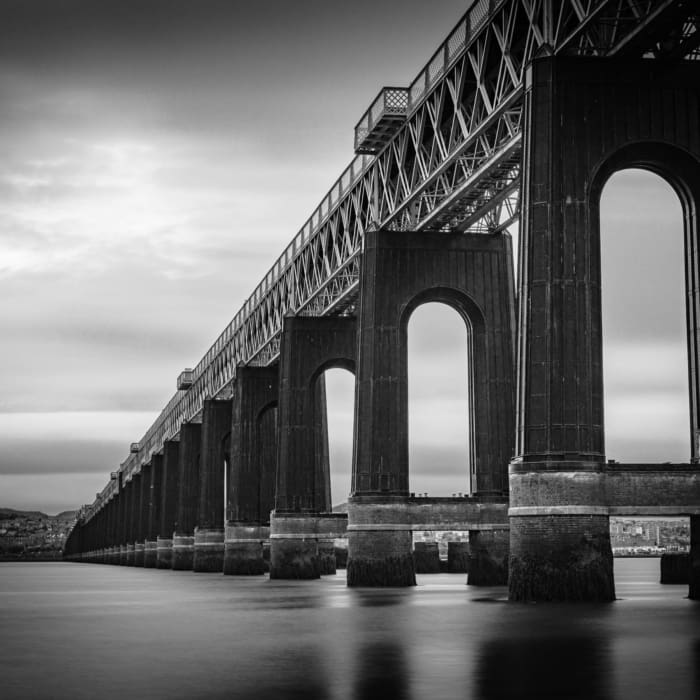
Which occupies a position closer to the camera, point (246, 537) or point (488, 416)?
point (488, 416)

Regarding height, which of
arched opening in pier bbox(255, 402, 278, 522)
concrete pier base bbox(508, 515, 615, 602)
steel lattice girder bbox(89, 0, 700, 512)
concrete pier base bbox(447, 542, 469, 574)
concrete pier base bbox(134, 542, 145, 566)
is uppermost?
steel lattice girder bbox(89, 0, 700, 512)

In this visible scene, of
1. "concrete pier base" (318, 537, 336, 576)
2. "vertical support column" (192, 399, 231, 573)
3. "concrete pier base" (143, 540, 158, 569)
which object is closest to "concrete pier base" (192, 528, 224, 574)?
"vertical support column" (192, 399, 231, 573)

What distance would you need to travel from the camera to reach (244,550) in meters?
77.6

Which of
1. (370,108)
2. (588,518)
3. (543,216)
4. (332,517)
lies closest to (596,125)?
(543,216)

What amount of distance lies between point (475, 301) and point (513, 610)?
23.8 metres

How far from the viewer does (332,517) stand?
65250 millimetres

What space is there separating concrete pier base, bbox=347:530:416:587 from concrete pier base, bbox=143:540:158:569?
242ft

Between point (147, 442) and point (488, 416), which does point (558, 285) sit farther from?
point (147, 442)

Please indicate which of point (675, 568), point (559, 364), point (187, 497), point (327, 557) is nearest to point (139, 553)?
point (187, 497)

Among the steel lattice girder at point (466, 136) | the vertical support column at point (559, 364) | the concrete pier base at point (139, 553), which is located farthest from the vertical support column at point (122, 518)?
the vertical support column at point (559, 364)

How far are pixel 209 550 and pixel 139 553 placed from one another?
151 feet

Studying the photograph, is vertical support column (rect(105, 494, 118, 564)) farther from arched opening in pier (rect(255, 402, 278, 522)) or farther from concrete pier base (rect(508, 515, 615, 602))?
concrete pier base (rect(508, 515, 615, 602))

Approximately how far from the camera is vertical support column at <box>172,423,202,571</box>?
99.9 metres

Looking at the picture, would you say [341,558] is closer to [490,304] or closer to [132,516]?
[132,516]
